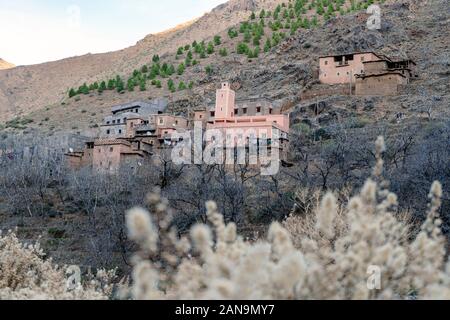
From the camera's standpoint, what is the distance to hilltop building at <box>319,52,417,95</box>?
43.2 m

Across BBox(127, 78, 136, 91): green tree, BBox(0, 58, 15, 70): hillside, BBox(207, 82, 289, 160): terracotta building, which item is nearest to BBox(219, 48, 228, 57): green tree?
BBox(127, 78, 136, 91): green tree

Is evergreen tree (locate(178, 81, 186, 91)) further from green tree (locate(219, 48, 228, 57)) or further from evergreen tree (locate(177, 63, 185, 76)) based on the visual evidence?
green tree (locate(219, 48, 228, 57))

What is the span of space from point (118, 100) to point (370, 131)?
1367 inches

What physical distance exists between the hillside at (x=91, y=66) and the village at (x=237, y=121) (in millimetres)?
50578

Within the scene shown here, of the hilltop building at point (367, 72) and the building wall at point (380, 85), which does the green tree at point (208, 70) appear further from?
the building wall at point (380, 85)

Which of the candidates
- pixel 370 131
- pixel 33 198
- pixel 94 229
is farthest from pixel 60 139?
pixel 370 131

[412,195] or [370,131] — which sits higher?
[370,131]

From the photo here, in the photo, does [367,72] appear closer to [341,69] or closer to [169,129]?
[341,69]

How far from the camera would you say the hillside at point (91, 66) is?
101062 mm

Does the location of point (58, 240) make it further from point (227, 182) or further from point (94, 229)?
point (227, 182)

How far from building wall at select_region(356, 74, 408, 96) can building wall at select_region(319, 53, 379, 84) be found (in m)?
1.94
